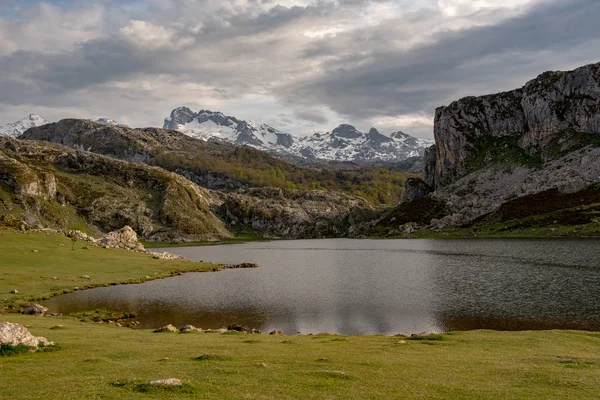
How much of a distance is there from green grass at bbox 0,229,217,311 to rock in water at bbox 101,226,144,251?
11475mm

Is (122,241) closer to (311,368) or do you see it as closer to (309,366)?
(309,366)

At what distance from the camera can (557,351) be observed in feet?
104

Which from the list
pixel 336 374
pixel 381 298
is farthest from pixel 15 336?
pixel 381 298

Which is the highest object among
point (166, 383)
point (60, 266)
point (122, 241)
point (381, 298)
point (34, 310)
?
point (166, 383)

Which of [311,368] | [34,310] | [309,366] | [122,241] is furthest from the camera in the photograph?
[122,241]

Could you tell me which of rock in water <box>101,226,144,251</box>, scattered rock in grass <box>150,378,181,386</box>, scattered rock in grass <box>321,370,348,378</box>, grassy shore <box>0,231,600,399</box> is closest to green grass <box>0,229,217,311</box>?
rock in water <box>101,226,144,251</box>

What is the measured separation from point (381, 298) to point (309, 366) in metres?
44.5

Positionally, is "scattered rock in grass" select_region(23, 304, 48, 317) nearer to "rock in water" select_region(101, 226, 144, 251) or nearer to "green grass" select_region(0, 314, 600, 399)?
"green grass" select_region(0, 314, 600, 399)

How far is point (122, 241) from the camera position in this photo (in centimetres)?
14375

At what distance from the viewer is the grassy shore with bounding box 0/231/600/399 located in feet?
61.7

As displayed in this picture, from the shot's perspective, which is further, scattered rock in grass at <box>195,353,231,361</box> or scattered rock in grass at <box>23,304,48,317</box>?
scattered rock in grass at <box>23,304,48,317</box>

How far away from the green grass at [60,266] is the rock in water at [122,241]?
37.6 feet

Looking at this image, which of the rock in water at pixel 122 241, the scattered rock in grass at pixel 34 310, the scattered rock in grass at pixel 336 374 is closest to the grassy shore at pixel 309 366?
the scattered rock in grass at pixel 336 374

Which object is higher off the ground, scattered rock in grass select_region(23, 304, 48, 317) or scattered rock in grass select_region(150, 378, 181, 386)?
scattered rock in grass select_region(150, 378, 181, 386)
